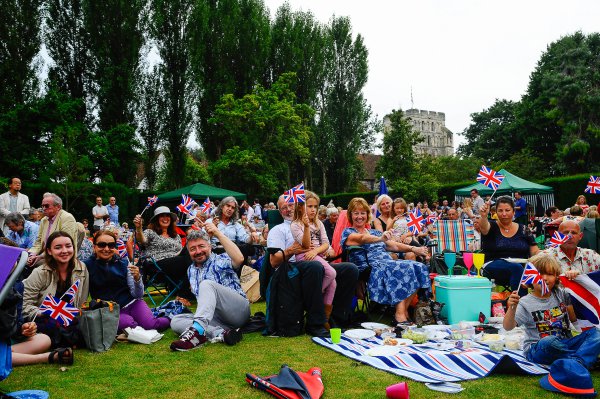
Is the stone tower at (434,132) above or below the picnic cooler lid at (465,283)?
above

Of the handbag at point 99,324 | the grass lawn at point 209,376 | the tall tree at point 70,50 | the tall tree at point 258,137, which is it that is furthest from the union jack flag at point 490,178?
the tall tree at point 70,50

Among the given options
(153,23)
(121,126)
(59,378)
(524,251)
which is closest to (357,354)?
(59,378)

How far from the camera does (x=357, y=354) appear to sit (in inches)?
173

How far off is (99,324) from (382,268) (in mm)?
2991

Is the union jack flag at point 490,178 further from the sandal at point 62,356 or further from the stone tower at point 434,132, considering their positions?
the stone tower at point 434,132

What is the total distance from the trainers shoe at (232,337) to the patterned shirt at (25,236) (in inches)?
158

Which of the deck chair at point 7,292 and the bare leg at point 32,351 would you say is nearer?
the deck chair at point 7,292

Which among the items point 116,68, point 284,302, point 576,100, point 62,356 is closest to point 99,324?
point 62,356

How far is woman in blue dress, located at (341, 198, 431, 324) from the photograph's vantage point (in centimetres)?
565

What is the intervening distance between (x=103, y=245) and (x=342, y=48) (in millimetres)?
33064

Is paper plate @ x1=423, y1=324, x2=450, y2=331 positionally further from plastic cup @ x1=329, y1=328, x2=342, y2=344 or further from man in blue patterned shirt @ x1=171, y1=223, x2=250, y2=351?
man in blue patterned shirt @ x1=171, y1=223, x2=250, y2=351

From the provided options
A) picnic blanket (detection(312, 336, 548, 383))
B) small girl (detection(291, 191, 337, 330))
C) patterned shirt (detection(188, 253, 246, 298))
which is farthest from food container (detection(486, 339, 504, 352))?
patterned shirt (detection(188, 253, 246, 298))

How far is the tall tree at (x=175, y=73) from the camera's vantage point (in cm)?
2731

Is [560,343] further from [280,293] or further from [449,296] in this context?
[280,293]
